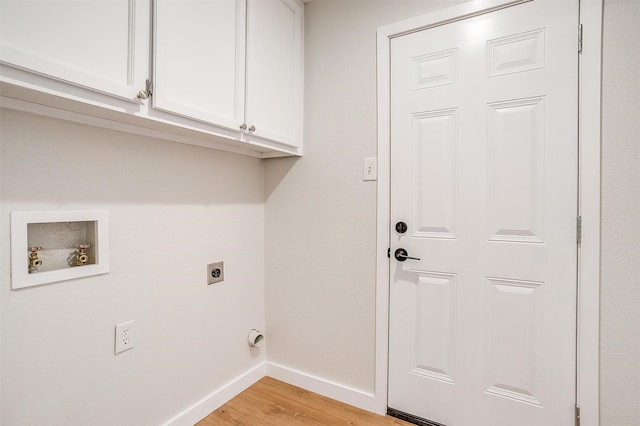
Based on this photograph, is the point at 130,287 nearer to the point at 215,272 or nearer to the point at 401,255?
the point at 215,272

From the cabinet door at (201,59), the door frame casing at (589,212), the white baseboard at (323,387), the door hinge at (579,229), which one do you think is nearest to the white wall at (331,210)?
the white baseboard at (323,387)

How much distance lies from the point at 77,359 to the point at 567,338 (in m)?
1.93

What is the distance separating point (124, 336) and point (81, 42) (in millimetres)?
1083

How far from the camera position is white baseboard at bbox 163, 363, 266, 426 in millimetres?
1496

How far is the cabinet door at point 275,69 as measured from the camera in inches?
58.9

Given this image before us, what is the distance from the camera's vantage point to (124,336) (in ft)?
4.16

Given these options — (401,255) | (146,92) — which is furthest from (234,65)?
(401,255)

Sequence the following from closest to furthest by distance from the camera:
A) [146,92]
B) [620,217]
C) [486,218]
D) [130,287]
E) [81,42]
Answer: [81,42] < [146,92] < [620,217] < [130,287] < [486,218]

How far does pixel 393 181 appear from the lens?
162cm

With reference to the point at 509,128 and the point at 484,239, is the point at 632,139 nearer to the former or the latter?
the point at 509,128

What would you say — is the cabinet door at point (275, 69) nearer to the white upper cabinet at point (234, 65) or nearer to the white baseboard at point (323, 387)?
the white upper cabinet at point (234, 65)

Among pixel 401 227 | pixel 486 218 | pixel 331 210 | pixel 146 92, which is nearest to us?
pixel 146 92

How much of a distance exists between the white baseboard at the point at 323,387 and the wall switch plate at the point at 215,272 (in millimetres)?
741

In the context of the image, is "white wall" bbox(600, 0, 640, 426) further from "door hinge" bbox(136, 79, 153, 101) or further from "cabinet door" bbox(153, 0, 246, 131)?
"door hinge" bbox(136, 79, 153, 101)
